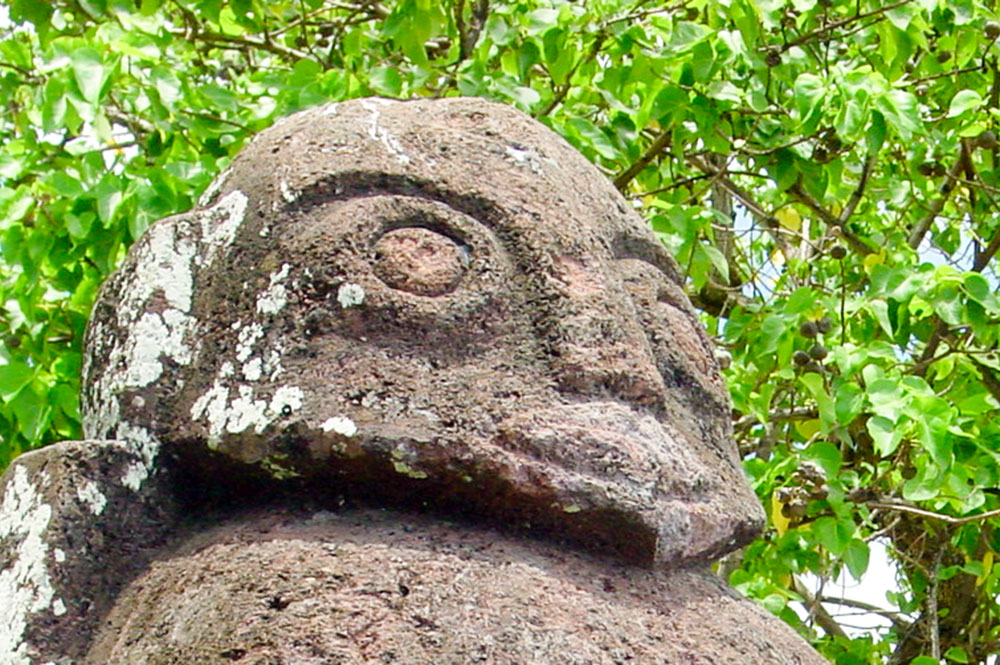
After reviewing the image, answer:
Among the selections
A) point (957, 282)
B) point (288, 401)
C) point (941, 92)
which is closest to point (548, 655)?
point (288, 401)

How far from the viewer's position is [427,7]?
367 cm

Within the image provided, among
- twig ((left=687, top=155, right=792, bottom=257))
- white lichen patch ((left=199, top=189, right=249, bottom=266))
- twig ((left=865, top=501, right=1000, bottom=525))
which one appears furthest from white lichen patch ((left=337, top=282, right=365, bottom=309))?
twig ((left=687, top=155, right=792, bottom=257))

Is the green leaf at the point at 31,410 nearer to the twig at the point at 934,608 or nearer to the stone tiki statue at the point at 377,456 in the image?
the stone tiki statue at the point at 377,456

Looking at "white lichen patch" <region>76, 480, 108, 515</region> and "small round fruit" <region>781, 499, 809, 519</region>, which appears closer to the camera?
"white lichen patch" <region>76, 480, 108, 515</region>

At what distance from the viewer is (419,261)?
179 cm

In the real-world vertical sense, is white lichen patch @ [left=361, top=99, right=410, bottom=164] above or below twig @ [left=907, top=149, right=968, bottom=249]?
below

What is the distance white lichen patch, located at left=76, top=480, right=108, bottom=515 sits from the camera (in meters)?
1.74

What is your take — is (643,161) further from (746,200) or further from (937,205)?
(937,205)

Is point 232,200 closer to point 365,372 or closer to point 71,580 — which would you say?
point 365,372

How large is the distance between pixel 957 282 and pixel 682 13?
3.80 feet

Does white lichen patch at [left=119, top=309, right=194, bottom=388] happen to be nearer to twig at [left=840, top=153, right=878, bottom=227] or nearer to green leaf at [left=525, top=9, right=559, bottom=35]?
green leaf at [left=525, top=9, right=559, bottom=35]

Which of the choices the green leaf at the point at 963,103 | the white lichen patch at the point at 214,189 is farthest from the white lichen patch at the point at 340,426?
the green leaf at the point at 963,103

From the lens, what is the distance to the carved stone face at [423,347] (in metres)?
1.69

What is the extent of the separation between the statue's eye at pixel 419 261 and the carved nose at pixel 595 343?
13 cm
